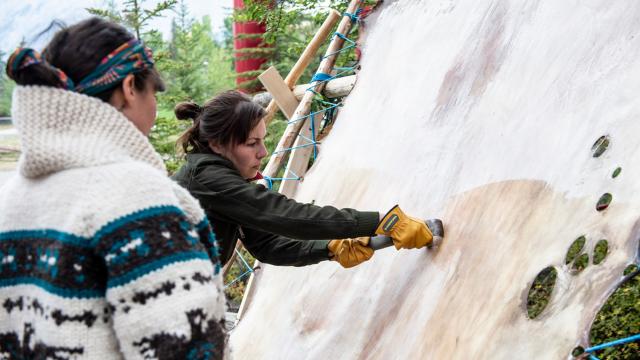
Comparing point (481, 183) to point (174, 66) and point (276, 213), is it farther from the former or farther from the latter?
point (174, 66)

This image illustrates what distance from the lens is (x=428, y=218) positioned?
7.30 ft

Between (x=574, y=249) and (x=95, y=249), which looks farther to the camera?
(x=574, y=249)

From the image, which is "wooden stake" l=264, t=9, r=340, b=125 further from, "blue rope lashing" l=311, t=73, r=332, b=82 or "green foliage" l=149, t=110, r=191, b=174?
"green foliage" l=149, t=110, r=191, b=174

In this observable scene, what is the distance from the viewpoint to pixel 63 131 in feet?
4.19

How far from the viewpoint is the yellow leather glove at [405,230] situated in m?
2.07

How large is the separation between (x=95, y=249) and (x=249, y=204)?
0.92 m

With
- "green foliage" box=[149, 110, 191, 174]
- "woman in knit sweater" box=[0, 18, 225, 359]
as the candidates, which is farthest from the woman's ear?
"green foliage" box=[149, 110, 191, 174]

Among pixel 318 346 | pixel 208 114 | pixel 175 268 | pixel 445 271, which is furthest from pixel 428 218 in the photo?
pixel 175 268

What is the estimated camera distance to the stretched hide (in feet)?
5.18

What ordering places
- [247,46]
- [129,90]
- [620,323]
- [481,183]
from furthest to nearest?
[247,46], [620,323], [481,183], [129,90]

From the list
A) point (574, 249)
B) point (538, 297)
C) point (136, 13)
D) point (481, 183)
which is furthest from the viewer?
point (136, 13)

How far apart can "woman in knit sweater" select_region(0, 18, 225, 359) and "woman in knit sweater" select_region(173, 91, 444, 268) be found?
29.6 inches

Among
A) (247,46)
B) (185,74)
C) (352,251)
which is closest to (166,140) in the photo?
(247,46)

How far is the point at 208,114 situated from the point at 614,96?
1.23 metres
